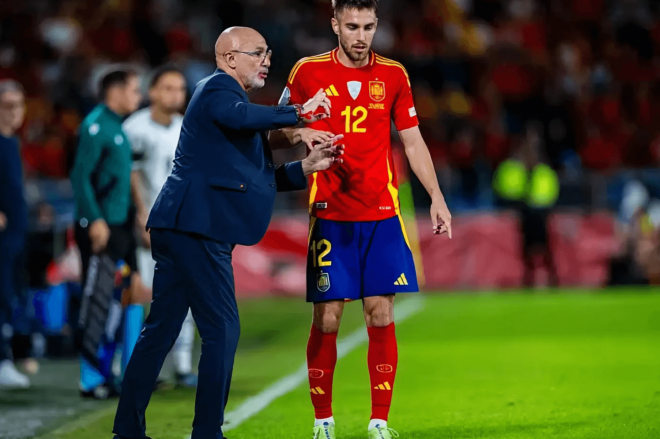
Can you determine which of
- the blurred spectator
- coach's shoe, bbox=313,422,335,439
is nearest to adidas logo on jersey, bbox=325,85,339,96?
coach's shoe, bbox=313,422,335,439

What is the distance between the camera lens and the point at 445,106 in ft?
69.5

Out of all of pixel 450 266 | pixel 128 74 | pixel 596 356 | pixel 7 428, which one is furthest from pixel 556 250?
pixel 7 428

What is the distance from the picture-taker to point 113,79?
27.9ft

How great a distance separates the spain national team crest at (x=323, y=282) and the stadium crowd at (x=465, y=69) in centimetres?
1243

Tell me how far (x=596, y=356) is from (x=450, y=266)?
27.7 ft

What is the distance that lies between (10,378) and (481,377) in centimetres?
387

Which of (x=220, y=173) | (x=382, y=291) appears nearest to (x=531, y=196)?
(x=382, y=291)

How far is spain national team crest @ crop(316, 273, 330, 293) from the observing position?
6027 mm

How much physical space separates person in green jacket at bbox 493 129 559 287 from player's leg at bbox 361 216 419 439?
39.3ft

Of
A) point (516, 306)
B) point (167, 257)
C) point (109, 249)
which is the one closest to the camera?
point (167, 257)

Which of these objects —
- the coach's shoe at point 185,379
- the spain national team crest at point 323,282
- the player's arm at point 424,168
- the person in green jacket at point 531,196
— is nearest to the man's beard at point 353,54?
the player's arm at point 424,168

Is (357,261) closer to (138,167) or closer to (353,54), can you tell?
(353,54)

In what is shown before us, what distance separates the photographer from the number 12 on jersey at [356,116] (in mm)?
6062

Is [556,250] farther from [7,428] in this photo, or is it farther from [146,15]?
[7,428]
